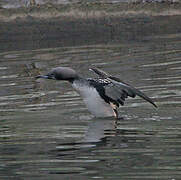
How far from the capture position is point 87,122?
10.7 metres

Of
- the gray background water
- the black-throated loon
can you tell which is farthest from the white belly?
the gray background water

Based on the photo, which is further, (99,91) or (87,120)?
(99,91)

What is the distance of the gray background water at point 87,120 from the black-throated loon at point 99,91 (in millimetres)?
153

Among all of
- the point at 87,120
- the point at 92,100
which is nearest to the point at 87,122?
the point at 87,120

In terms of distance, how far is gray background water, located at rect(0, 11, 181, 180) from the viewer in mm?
8008

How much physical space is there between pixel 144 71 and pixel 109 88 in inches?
120

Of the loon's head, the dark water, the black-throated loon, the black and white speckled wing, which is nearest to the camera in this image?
the dark water

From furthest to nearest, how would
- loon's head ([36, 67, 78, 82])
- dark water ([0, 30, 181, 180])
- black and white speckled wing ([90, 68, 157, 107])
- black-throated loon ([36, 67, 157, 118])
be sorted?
loon's head ([36, 67, 78, 82]), black-throated loon ([36, 67, 157, 118]), black and white speckled wing ([90, 68, 157, 107]), dark water ([0, 30, 181, 180])

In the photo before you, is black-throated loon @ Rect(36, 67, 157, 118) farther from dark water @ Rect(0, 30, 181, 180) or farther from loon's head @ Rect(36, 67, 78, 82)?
dark water @ Rect(0, 30, 181, 180)

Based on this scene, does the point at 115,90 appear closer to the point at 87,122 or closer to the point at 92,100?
the point at 92,100

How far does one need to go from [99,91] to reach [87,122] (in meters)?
0.50

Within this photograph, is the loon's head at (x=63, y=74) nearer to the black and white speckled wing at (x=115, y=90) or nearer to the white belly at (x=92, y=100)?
the white belly at (x=92, y=100)

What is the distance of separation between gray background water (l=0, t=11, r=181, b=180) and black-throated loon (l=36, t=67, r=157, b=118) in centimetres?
15

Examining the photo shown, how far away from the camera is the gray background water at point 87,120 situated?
315 inches
